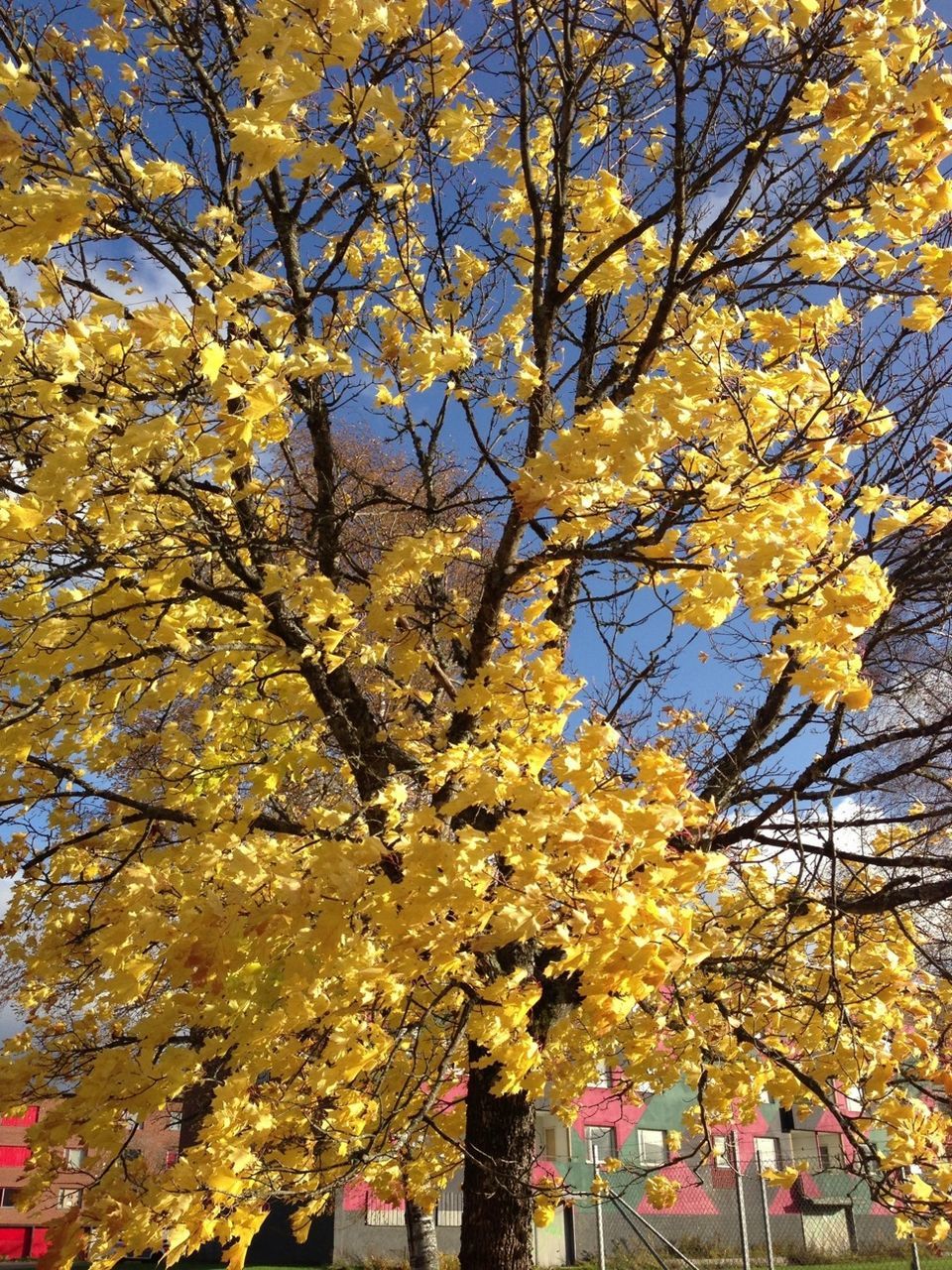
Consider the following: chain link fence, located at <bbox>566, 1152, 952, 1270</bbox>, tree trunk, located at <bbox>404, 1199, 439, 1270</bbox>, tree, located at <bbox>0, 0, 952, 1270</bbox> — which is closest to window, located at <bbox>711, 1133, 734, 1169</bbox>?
tree, located at <bbox>0, 0, 952, 1270</bbox>

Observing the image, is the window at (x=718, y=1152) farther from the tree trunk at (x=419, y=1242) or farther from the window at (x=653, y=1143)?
the window at (x=653, y=1143)

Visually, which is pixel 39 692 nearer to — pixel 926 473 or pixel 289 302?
pixel 289 302

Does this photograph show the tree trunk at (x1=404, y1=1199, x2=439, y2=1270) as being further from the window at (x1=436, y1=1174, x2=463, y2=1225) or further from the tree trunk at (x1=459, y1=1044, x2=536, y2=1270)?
the window at (x1=436, y1=1174, x2=463, y2=1225)

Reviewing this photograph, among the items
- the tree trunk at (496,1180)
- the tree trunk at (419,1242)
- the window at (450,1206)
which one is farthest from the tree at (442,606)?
the window at (450,1206)

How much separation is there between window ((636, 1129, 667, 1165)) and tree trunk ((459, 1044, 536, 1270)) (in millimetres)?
11440

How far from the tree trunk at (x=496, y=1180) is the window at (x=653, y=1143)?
1144 centimetres

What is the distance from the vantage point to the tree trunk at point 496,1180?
4.01 m

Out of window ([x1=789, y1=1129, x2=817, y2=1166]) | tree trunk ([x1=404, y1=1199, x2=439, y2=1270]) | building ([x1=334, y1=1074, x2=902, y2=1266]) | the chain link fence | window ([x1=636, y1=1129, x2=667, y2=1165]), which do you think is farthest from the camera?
window ([x1=789, y1=1129, x2=817, y2=1166])

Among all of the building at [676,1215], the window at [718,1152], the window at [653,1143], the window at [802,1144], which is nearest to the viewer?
the window at [718,1152]

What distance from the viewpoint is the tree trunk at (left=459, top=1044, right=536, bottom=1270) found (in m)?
4.01

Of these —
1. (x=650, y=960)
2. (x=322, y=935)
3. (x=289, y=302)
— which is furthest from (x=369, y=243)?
(x=650, y=960)

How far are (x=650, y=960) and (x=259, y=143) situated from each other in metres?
2.50

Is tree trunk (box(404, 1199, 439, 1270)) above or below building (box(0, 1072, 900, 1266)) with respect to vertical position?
above

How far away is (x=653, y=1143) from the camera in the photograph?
1497 cm
